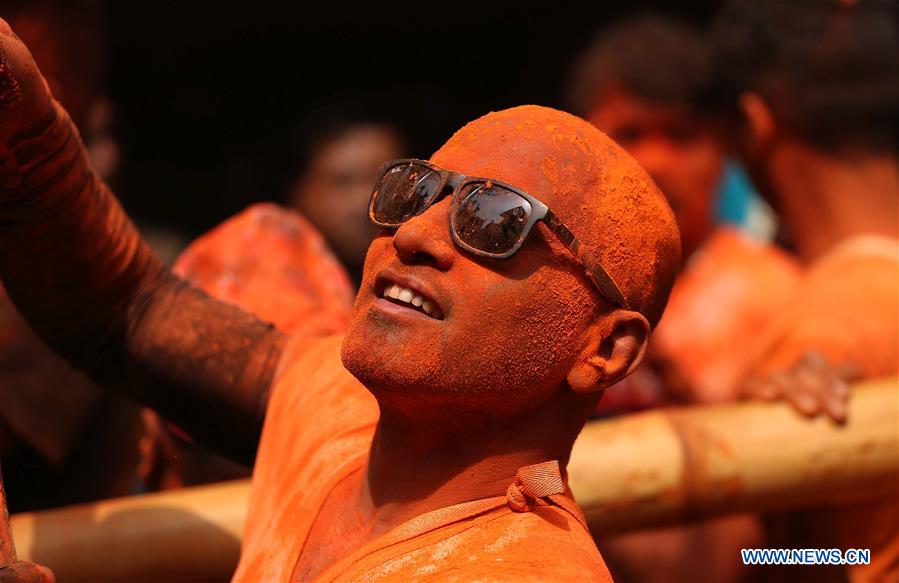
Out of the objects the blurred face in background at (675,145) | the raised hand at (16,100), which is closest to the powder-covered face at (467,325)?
the raised hand at (16,100)

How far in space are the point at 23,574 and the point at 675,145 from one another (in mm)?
4037

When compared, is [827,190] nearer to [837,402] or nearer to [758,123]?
[758,123]

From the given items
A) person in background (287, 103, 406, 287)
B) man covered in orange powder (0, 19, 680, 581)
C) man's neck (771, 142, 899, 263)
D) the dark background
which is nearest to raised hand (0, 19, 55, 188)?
man covered in orange powder (0, 19, 680, 581)

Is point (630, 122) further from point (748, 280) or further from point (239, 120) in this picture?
point (239, 120)

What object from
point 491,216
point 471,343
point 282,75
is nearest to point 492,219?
point 491,216

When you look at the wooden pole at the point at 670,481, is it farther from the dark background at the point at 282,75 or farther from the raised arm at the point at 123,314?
the dark background at the point at 282,75

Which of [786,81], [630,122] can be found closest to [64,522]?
[786,81]

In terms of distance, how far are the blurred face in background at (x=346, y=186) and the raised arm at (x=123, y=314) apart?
327 cm

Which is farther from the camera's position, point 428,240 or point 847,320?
point 847,320

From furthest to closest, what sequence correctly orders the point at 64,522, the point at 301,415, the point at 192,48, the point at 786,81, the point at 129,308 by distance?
1. the point at 192,48
2. the point at 786,81
3. the point at 64,522
4. the point at 129,308
5. the point at 301,415

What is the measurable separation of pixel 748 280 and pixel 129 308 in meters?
3.51

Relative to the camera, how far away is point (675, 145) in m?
5.80

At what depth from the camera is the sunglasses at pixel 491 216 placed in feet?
8.26

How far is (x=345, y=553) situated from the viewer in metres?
2.62
